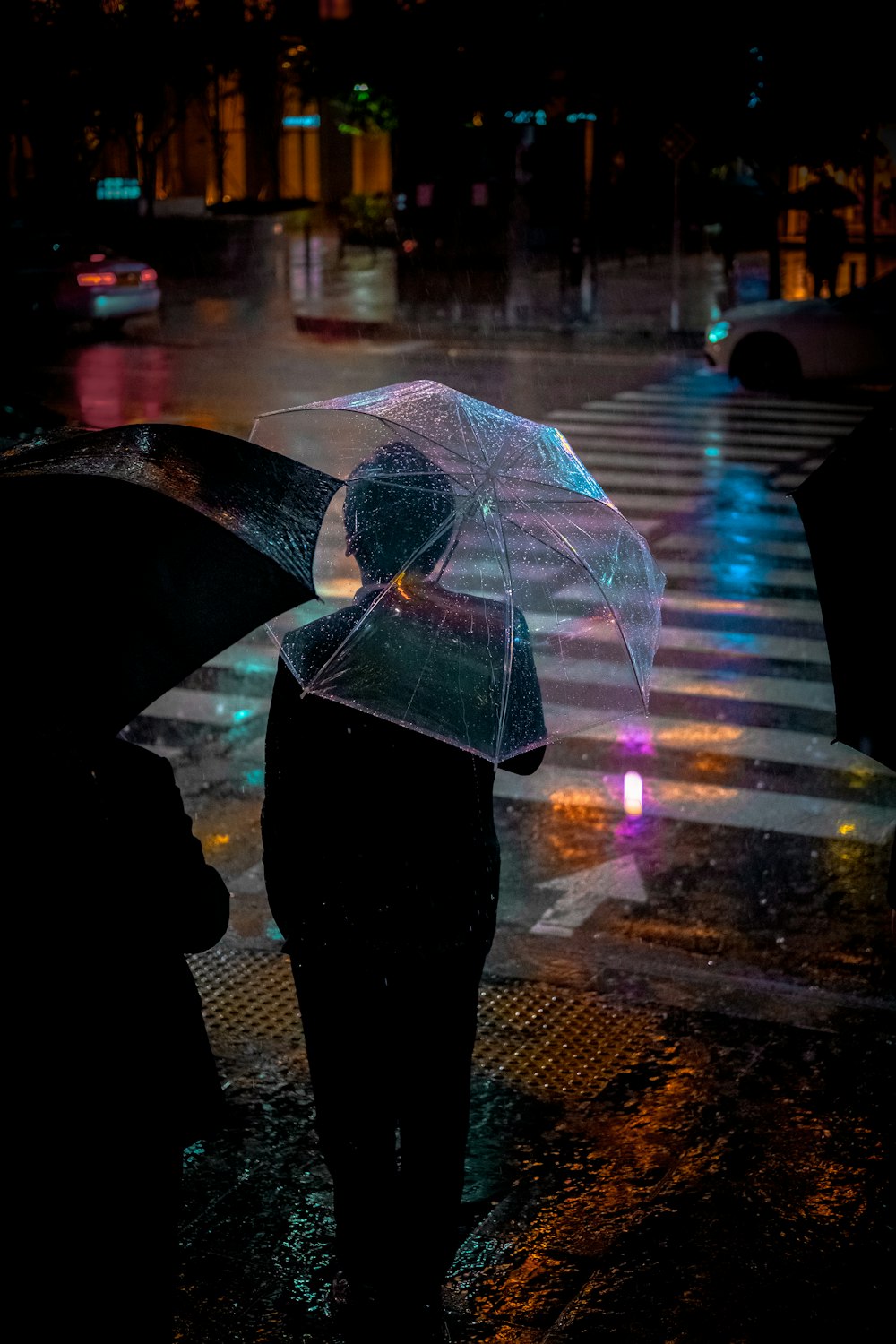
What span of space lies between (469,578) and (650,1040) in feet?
6.83

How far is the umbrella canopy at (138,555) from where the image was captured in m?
2.72

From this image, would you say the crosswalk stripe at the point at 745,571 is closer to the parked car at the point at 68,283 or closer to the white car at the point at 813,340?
the white car at the point at 813,340

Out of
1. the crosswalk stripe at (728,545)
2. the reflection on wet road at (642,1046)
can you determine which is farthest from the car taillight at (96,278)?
the reflection on wet road at (642,1046)

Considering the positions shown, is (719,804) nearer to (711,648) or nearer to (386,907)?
(711,648)

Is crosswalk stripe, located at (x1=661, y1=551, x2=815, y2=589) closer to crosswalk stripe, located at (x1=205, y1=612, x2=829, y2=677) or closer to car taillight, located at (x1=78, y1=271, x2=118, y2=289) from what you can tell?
crosswalk stripe, located at (x1=205, y1=612, x2=829, y2=677)

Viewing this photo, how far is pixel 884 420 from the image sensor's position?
3.23 meters

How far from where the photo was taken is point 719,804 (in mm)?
6953

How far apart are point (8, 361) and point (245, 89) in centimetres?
3628

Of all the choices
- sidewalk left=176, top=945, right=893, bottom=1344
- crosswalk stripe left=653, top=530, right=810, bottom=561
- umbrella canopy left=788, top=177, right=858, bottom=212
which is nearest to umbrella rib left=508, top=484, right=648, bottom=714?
sidewalk left=176, top=945, right=893, bottom=1344

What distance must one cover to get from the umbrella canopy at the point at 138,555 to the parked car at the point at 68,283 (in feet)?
77.8

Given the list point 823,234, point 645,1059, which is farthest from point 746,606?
point 823,234

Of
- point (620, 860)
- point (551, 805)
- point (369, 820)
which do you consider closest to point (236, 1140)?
point (369, 820)

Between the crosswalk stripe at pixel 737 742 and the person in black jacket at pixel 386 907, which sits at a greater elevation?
the person in black jacket at pixel 386 907

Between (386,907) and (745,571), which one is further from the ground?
(386,907)
